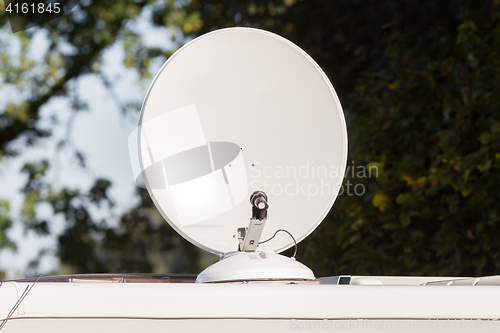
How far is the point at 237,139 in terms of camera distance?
113 cm

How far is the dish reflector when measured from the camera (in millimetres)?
1069

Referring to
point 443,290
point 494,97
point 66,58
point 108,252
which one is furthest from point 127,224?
point 443,290

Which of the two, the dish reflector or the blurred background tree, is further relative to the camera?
the blurred background tree

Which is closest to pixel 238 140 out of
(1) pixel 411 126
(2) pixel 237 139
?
(2) pixel 237 139

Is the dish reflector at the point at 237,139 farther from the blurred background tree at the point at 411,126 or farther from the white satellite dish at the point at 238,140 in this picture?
the blurred background tree at the point at 411,126

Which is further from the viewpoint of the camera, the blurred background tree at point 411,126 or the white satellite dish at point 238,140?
the blurred background tree at point 411,126

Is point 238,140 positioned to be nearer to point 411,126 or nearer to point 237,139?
point 237,139

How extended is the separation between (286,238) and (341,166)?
19cm

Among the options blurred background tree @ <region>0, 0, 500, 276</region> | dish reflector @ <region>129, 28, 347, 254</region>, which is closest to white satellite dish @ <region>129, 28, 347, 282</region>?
dish reflector @ <region>129, 28, 347, 254</region>

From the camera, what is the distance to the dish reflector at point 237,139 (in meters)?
1.07

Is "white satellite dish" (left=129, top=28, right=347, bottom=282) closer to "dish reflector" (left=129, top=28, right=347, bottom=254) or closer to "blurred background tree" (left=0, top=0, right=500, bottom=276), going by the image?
"dish reflector" (left=129, top=28, right=347, bottom=254)

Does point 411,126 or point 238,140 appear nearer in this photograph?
point 238,140

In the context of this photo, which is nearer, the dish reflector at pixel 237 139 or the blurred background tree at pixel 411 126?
the dish reflector at pixel 237 139

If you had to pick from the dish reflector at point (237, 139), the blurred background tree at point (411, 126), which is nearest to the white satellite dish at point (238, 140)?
the dish reflector at point (237, 139)
